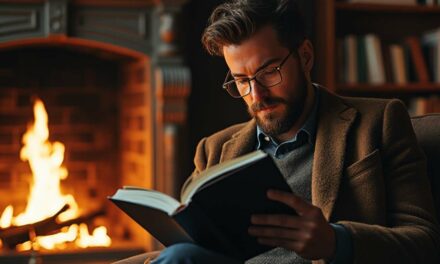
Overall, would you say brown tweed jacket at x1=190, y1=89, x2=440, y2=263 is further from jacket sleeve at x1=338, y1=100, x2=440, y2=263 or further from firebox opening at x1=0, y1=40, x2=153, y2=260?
firebox opening at x1=0, y1=40, x2=153, y2=260

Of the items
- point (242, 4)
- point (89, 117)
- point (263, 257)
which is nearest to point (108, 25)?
point (89, 117)

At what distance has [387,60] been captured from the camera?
3189 millimetres

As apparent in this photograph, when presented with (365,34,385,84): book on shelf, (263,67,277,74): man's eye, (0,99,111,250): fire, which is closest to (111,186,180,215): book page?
(263,67,277,74): man's eye

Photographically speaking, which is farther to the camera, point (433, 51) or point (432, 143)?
point (433, 51)

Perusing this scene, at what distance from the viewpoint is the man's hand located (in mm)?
1084

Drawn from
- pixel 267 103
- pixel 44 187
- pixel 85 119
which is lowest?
pixel 44 187

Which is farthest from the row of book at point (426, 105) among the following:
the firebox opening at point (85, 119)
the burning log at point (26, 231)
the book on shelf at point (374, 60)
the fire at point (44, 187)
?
the burning log at point (26, 231)

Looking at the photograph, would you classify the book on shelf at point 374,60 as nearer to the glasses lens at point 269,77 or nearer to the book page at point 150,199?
the glasses lens at point 269,77

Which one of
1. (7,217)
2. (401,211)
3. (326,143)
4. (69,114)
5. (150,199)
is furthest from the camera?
(69,114)

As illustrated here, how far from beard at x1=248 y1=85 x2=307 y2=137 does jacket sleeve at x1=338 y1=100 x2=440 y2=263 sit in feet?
0.63

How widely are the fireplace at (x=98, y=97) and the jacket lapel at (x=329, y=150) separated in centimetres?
127

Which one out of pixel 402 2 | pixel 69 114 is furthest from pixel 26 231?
pixel 402 2

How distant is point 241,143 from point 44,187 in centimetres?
156

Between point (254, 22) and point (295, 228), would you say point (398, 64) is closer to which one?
point (254, 22)
